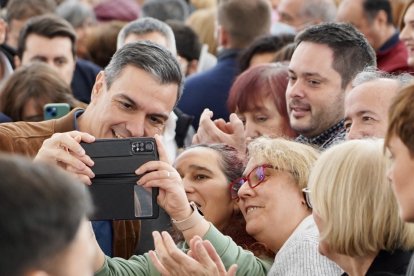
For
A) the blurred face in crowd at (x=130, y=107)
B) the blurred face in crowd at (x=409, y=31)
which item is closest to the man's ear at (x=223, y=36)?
the blurred face in crowd at (x=409, y=31)

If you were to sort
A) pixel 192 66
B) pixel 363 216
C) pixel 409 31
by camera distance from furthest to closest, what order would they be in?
pixel 192 66, pixel 409 31, pixel 363 216

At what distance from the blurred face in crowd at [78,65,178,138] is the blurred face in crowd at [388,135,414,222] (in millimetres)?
1672

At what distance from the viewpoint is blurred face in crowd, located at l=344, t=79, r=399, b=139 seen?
4.81m

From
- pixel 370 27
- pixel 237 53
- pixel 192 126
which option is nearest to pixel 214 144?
pixel 192 126

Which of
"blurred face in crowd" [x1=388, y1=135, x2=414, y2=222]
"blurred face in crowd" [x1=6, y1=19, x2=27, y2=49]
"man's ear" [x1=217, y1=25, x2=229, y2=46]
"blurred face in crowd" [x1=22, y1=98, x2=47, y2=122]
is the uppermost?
"blurred face in crowd" [x1=388, y1=135, x2=414, y2=222]

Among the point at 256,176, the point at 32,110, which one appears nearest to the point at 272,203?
the point at 256,176

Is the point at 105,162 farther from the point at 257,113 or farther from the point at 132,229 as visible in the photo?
the point at 257,113

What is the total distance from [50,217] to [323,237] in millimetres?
1474

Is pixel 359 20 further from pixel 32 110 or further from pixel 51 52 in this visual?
pixel 32 110

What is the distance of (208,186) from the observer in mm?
Result: 4992

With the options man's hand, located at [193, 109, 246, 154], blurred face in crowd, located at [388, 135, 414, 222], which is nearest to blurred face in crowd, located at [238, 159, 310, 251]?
man's hand, located at [193, 109, 246, 154]

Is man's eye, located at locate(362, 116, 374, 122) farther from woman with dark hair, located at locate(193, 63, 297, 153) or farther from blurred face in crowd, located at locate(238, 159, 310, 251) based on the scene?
woman with dark hair, located at locate(193, 63, 297, 153)

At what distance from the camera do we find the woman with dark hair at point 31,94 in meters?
6.34

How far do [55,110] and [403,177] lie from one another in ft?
10.1
